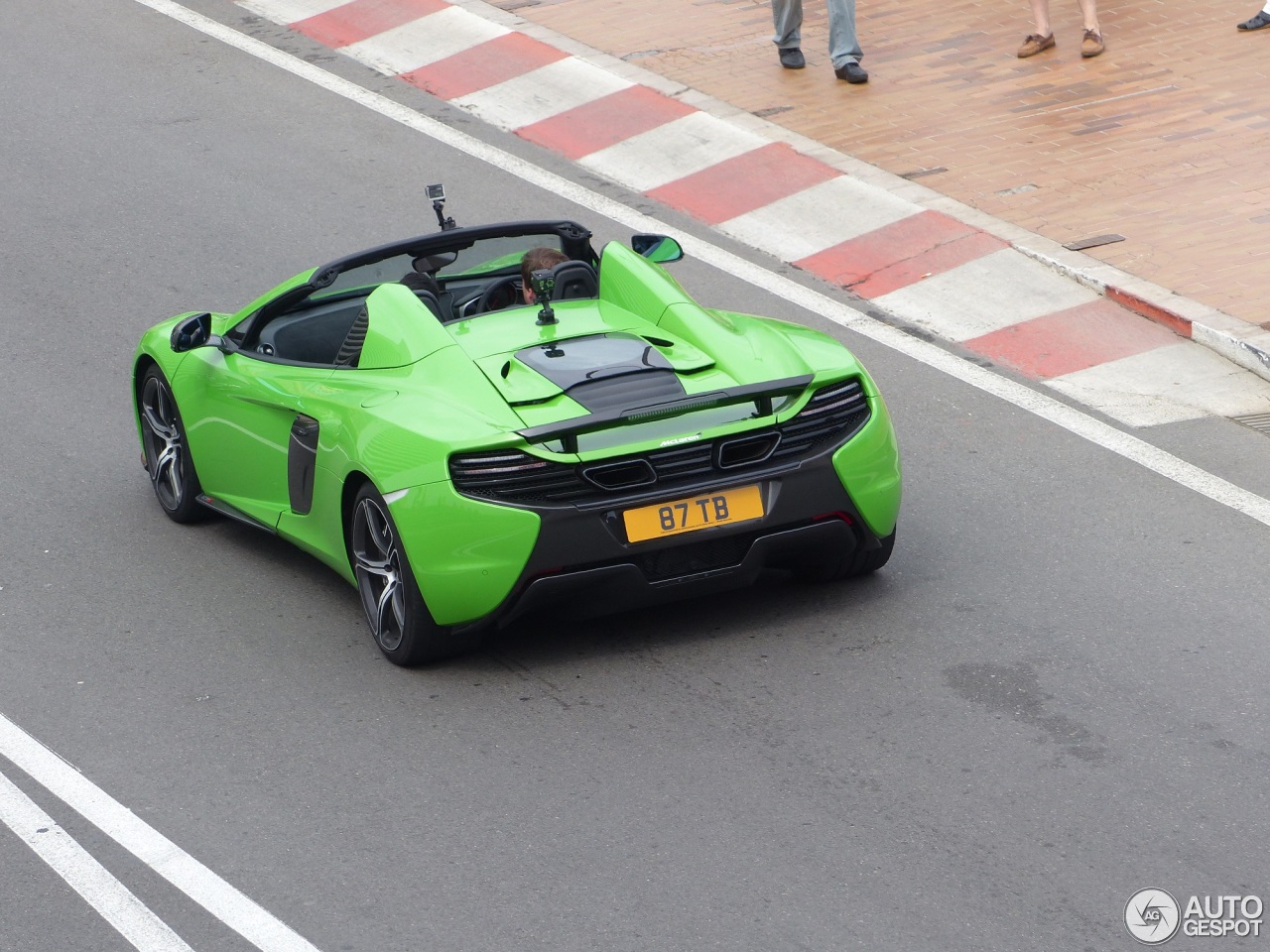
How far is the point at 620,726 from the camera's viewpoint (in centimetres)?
577

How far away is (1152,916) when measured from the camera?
4.58 metres

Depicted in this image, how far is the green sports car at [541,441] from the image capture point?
5879 millimetres

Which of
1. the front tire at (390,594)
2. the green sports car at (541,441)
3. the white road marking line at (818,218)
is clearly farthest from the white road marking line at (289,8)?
the front tire at (390,594)

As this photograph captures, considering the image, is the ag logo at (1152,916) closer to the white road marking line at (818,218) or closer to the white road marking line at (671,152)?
the white road marking line at (818,218)

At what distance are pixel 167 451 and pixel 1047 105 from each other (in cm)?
673

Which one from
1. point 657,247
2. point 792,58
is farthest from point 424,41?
point 657,247

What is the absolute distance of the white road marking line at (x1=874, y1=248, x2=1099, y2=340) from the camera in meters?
9.64

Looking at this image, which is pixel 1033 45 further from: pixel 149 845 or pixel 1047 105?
pixel 149 845

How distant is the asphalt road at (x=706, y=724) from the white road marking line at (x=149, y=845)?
0.04m

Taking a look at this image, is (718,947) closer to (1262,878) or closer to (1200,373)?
(1262,878)

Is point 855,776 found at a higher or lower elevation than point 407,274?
lower

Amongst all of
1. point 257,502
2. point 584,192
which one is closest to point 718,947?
point 257,502

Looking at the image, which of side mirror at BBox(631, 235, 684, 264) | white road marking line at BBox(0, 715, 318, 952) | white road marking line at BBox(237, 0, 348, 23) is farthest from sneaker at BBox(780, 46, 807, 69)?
white road marking line at BBox(0, 715, 318, 952)

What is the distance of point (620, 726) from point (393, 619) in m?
0.97
